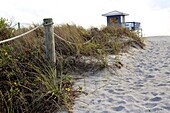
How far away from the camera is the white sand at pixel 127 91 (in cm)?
316

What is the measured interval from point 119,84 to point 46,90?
1.45 meters

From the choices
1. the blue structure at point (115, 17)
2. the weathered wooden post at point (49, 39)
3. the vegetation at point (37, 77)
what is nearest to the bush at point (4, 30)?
the vegetation at point (37, 77)

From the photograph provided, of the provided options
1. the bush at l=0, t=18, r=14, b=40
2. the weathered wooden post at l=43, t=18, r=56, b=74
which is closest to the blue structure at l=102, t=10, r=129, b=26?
the bush at l=0, t=18, r=14, b=40

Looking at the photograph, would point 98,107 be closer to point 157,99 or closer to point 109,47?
point 157,99

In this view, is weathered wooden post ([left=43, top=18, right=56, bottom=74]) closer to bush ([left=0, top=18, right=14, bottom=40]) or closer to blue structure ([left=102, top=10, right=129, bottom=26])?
bush ([left=0, top=18, right=14, bottom=40])

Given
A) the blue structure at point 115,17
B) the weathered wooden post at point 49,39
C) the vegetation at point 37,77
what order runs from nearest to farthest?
the vegetation at point 37,77
the weathered wooden post at point 49,39
the blue structure at point 115,17

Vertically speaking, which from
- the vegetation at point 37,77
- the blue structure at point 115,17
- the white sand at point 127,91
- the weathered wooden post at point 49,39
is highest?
the blue structure at point 115,17

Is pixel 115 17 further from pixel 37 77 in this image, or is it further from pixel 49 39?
pixel 37 77

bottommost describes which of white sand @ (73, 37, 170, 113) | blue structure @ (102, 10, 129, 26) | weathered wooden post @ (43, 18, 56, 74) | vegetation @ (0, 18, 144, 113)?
white sand @ (73, 37, 170, 113)

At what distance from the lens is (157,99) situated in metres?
3.43

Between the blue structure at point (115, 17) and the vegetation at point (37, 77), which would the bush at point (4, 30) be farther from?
the blue structure at point (115, 17)

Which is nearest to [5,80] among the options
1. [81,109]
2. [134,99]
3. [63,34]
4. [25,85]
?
[25,85]

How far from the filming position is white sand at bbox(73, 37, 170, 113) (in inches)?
124

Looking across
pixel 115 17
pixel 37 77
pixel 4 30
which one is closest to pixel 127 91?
pixel 37 77
